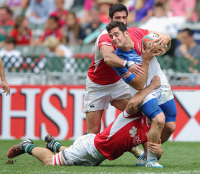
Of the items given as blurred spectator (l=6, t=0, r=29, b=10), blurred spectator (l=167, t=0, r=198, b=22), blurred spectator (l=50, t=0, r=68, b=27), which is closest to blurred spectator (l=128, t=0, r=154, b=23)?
blurred spectator (l=167, t=0, r=198, b=22)

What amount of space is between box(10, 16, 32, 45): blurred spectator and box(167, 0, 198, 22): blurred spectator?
159 inches

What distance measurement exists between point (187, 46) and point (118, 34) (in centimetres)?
594

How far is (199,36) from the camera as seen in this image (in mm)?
11891

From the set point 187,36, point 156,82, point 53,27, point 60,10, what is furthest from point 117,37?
point 60,10

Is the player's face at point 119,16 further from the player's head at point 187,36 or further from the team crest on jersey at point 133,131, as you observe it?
A: the player's head at point 187,36

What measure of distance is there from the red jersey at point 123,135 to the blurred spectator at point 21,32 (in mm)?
8051

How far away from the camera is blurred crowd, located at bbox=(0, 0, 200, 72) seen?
11.4m

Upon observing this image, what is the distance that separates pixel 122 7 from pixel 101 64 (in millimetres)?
828

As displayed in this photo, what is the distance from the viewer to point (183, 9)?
12938 mm

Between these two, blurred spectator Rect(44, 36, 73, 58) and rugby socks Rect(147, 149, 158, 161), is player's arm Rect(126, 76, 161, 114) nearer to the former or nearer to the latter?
rugby socks Rect(147, 149, 158, 161)

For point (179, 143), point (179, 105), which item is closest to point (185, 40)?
point (179, 105)

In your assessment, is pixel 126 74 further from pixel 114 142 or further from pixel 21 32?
pixel 21 32

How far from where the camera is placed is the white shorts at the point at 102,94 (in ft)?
21.8

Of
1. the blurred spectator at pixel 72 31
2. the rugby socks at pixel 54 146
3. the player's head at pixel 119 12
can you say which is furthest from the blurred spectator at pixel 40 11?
the rugby socks at pixel 54 146
